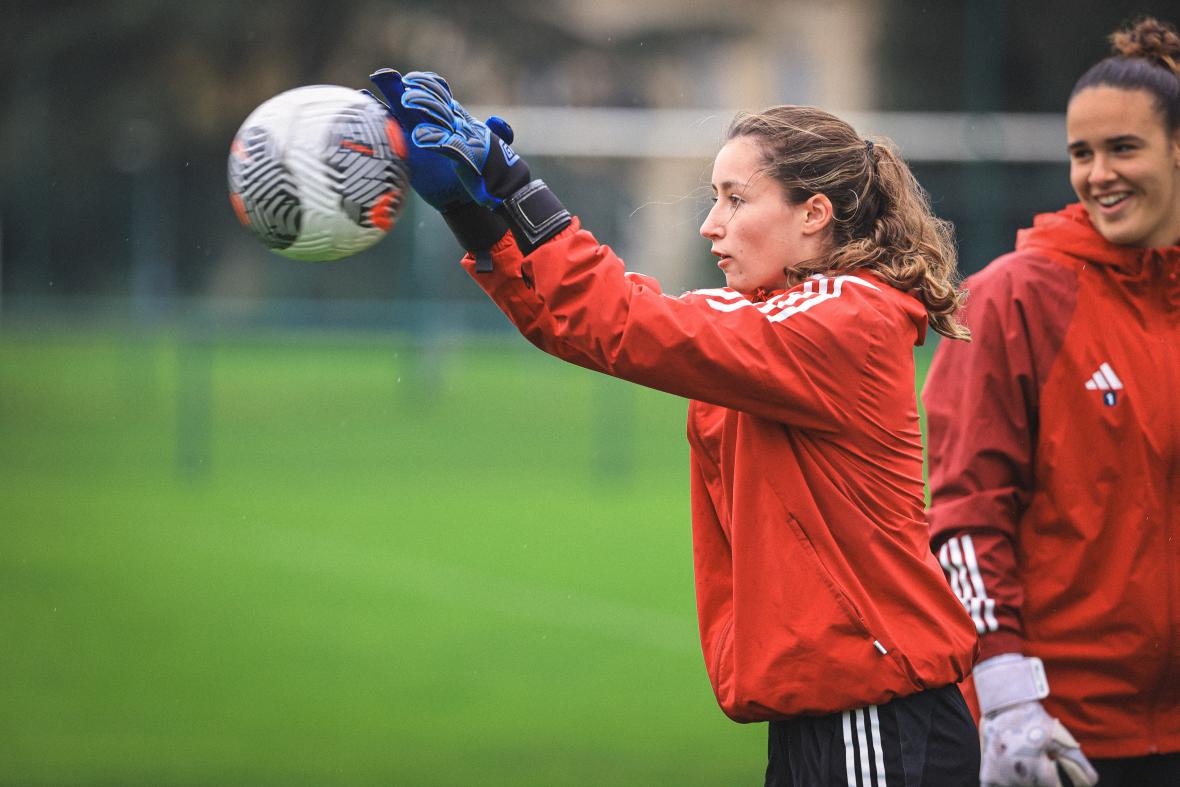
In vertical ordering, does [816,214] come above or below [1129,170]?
below

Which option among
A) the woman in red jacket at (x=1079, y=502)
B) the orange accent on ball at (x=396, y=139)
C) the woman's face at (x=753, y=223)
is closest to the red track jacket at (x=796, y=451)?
the woman's face at (x=753, y=223)

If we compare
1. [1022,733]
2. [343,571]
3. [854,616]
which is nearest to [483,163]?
[854,616]

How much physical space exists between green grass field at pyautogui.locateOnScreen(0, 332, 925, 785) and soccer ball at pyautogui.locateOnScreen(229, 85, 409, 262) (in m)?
2.66

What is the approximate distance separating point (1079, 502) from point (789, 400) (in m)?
0.94

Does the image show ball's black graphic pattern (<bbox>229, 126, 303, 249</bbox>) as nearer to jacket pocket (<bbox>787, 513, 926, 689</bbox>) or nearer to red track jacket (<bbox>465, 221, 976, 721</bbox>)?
red track jacket (<bbox>465, 221, 976, 721</bbox>)

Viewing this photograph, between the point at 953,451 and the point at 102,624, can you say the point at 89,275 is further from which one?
the point at 953,451

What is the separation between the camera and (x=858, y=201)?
9.03 feet

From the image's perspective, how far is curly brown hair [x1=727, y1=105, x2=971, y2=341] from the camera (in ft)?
8.87

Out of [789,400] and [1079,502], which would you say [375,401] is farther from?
[789,400]

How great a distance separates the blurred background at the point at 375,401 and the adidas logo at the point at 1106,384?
1.66 meters

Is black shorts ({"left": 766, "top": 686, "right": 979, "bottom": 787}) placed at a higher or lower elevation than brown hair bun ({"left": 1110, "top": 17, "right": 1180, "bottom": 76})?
lower

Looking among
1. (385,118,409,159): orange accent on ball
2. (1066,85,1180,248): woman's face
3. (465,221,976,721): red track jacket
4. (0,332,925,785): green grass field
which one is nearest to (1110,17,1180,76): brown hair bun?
(1066,85,1180,248): woman's face

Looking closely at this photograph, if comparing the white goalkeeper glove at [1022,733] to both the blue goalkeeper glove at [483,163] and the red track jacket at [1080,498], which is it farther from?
the blue goalkeeper glove at [483,163]

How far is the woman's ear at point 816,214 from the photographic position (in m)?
2.71
